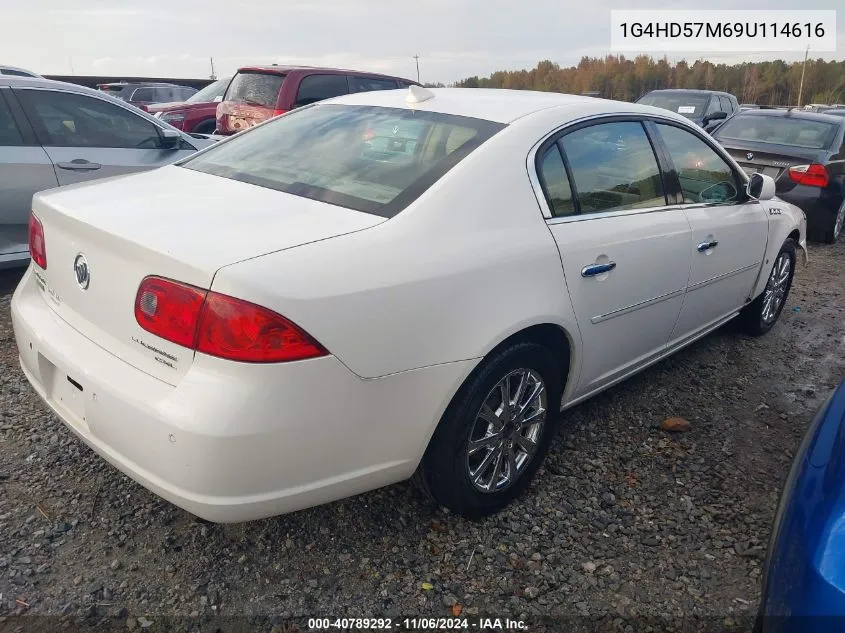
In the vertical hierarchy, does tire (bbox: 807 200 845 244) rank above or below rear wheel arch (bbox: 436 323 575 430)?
below

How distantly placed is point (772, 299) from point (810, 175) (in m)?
3.43

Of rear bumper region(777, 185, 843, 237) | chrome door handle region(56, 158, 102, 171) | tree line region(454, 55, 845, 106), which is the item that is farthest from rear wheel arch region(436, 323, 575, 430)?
tree line region(454, 55, 845, 106)

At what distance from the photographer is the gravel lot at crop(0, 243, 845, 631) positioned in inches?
87.9

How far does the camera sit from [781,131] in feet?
26.6

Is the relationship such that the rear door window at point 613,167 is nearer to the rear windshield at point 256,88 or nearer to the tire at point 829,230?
the tire at point 829,230

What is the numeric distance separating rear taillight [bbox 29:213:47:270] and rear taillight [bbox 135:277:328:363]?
868 millimetres

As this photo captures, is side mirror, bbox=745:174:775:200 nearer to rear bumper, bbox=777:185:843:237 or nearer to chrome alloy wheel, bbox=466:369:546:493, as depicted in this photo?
chrome alloy wheel, bbox=466:369:546:493

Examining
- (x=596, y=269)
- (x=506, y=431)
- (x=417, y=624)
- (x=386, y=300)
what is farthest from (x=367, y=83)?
(x=417, y=624)

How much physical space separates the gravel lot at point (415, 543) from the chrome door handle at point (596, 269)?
2.90 feet

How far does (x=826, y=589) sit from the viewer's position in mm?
1441

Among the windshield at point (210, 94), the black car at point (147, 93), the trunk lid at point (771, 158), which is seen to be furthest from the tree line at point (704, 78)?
the trunk lid at point (771, 158)

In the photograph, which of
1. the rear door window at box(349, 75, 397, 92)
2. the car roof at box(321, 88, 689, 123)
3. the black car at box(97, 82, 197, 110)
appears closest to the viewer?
the car roof at box(321, 88, 689, 123)

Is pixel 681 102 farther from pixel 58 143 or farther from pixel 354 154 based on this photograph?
pixel 354 154

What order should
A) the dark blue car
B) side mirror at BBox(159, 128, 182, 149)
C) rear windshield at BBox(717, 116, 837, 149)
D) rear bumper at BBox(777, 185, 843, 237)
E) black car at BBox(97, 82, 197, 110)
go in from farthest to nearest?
black car at BBox(97, 82, 197, 110)
rear windshield at BBox(717, 116, 837, 149)
rear bumper at BBox(777, 185, 843, 237)
side mirror at BBox(159, 128, 182, 149)
the dark blue car
